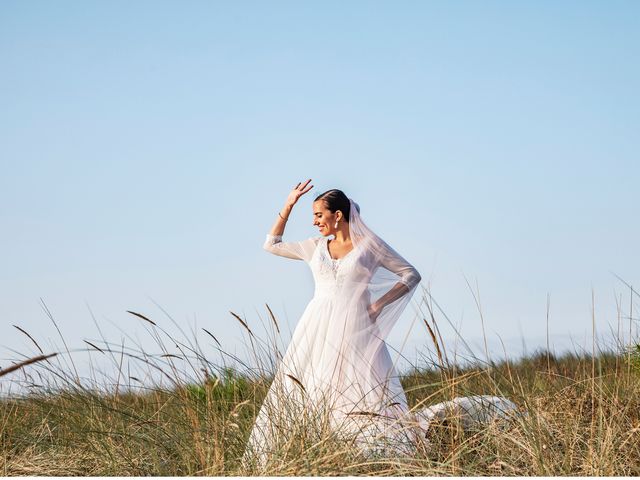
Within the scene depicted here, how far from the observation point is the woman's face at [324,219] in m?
6.64

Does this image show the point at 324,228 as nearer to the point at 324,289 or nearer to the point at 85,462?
the point at 324,289

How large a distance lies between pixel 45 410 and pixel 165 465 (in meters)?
1.73

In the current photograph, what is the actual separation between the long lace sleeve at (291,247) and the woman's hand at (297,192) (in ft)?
1.14

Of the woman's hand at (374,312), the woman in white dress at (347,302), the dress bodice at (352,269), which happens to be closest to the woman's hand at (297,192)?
the woman in white dress at (347,302)

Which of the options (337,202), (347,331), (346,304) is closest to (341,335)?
(347,331)

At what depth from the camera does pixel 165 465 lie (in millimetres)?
4688

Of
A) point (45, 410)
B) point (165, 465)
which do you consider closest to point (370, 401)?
point (165, 465)

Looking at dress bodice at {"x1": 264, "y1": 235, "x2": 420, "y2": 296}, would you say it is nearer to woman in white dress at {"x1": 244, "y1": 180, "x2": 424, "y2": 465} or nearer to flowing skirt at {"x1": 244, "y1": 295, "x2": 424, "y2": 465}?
woman in white dress at {"x1": 244, "y1": 180, "x2": 424, "y2": 465}

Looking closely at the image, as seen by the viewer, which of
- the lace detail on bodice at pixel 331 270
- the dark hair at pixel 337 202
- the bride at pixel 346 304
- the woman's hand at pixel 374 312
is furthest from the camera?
the dark hair at pixel 337 202

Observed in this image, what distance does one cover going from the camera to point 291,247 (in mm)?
6926

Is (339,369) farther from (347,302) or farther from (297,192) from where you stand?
(297,192)

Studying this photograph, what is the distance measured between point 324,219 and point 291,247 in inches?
18.3

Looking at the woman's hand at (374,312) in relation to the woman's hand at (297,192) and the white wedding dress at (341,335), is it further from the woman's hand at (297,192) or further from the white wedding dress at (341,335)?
the woman's hand at (297,192)

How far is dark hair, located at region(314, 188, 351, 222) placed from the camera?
6.63 m
